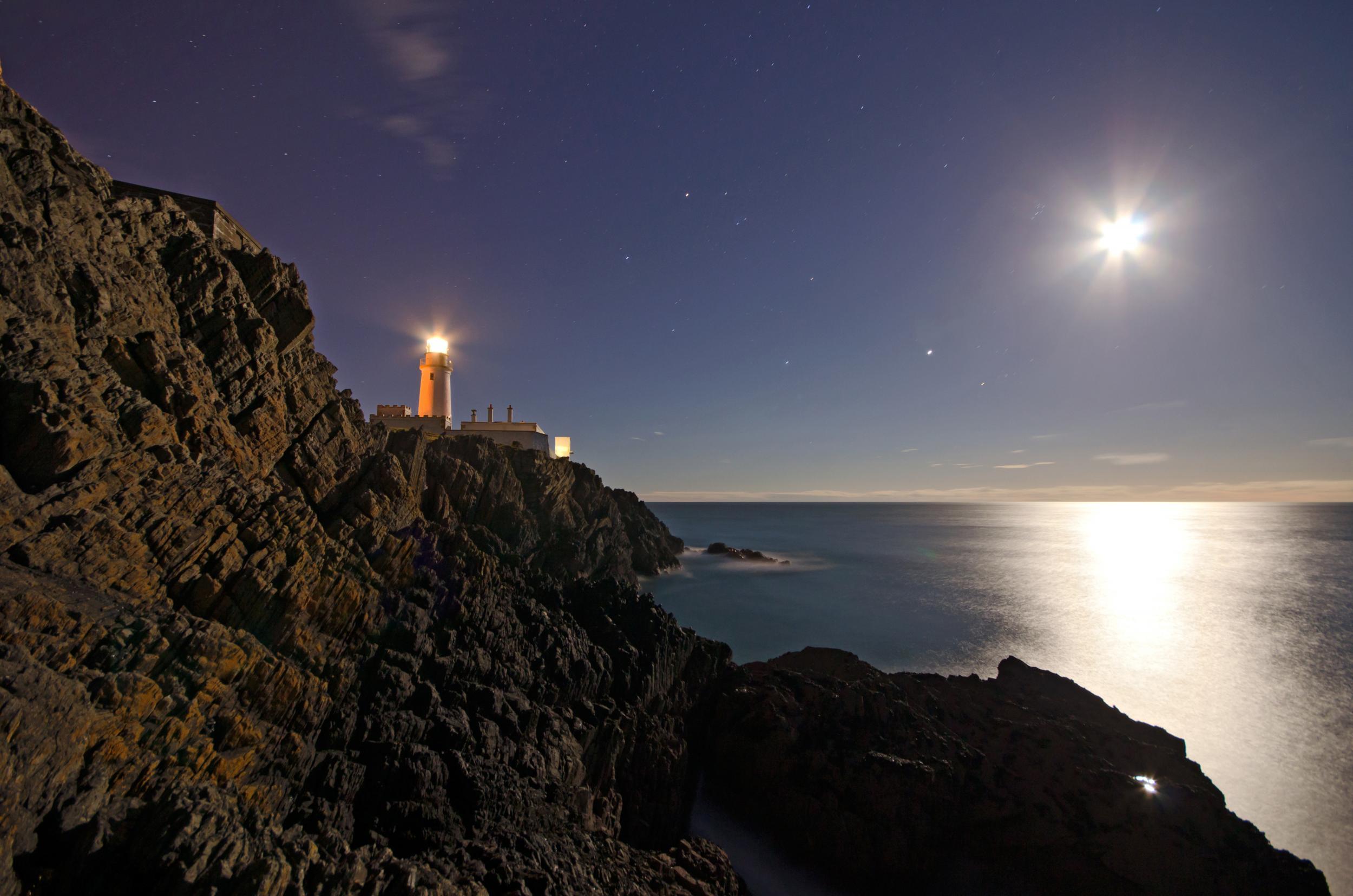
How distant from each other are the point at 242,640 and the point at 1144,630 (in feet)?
150

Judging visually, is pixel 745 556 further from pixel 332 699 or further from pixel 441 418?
pixel 332 699

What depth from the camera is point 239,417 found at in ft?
29.2

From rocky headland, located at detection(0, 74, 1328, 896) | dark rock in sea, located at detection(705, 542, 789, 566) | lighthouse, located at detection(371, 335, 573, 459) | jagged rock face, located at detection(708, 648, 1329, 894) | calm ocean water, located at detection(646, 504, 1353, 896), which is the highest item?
lighthouse, located at detection(371, 335, 573, 459)

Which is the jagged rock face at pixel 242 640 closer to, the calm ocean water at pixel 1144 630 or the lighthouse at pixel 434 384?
the calm ocean water at pixel 1144 630

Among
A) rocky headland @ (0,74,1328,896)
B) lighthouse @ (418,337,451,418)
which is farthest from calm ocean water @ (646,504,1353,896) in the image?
lighthouse @ (418,337,451,418)

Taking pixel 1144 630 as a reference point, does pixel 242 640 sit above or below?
above

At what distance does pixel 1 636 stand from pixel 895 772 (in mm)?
12452

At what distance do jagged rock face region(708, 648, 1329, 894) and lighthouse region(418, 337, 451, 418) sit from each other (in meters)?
29.4

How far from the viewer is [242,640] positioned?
6293mm

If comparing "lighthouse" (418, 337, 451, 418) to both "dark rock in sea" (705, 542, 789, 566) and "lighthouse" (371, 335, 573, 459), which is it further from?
"dark rock in sea" (705, 542, 789, 566)

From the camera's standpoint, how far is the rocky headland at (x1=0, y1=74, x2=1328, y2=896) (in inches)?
179

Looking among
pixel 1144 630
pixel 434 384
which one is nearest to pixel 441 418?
pixel 434 384

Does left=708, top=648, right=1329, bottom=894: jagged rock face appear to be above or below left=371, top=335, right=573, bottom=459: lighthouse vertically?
below

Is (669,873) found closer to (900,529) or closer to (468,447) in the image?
(468,447)
